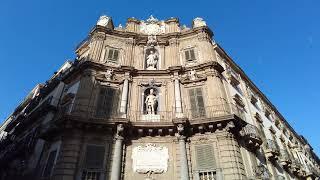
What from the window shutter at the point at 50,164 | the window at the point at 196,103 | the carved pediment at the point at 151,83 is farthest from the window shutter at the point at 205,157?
the window shutter at the point at 50,164

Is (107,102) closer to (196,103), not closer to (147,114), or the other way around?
(147,114)

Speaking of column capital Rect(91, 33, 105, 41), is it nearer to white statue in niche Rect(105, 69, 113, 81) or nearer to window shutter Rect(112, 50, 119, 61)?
window shutter Rect(112, 50, 119, 61)

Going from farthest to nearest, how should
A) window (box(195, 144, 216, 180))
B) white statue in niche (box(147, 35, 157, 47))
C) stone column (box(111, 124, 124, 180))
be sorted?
white statue in niche (box(147, 35, 157, 47)) → window (box(195, 144, 216, 180)) → stone column (box(111, 124, 124, 180))

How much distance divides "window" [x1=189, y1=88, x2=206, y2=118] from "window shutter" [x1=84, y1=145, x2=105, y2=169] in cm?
599

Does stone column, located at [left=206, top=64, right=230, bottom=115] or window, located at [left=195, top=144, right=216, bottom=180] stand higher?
stone column, located at [left=206, top=64, right=230, bottom=115]

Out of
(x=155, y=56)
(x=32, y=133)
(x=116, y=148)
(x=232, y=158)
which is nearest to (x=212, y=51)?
(x=155, y=56)

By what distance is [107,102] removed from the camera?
18766 millimetres

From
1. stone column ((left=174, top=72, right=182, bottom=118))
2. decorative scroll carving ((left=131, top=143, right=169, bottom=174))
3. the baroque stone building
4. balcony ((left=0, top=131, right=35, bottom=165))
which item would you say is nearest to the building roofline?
the baroque stone building

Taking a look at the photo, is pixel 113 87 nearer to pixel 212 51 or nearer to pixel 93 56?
pixel 93 56

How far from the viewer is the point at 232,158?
611 inches

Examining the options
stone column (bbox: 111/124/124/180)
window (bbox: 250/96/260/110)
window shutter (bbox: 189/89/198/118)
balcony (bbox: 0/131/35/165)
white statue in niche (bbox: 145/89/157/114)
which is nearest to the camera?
stone column (bbox: 111/124/124/180)

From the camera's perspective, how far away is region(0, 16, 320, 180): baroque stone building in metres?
15.8

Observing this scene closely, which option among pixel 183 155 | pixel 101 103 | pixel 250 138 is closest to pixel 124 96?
pixel 101 103

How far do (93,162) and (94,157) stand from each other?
0.29m
